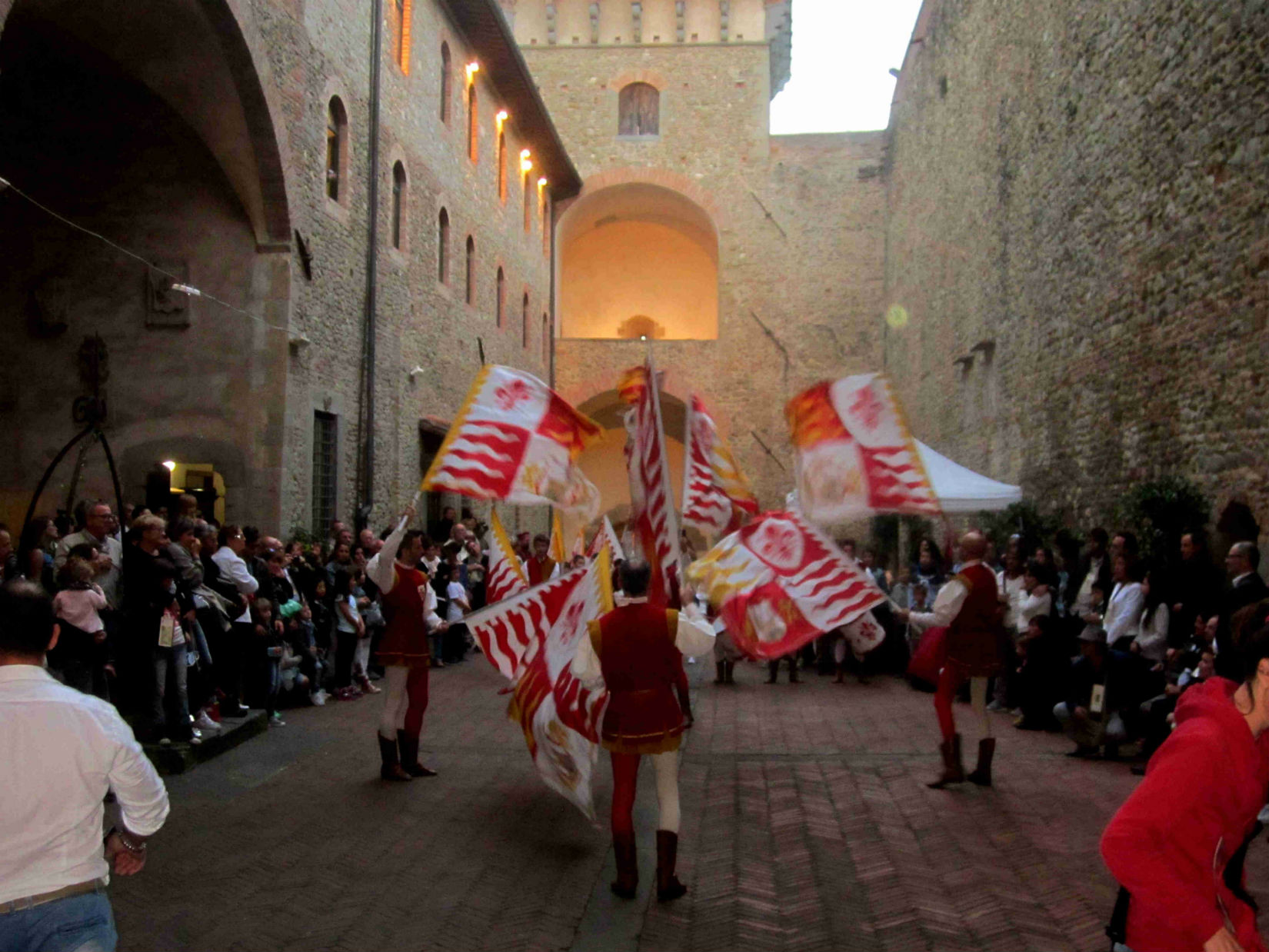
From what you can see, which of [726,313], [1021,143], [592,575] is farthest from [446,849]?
[726,313]

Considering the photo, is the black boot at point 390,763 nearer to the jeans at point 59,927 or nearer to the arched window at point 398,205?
the jeans at point 59,927

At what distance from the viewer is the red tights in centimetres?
561

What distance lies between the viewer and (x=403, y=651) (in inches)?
304

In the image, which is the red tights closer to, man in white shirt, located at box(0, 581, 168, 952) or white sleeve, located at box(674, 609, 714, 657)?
white sleeve, located at box(674, 609, 714, 657)

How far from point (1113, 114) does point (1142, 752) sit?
24.2 feet

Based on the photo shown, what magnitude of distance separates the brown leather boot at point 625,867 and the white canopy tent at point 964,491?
9265 millimetres

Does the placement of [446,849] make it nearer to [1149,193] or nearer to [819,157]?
[1149,193]

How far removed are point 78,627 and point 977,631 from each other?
5793 millimetres

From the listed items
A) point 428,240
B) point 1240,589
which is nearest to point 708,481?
point 1240,589

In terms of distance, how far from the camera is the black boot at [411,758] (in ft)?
26.3

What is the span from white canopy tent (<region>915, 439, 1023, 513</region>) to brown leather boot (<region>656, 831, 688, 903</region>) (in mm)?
9194

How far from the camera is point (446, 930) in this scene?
5.07 m

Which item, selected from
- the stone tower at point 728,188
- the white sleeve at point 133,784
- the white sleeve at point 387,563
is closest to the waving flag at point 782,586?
the white sleeve at point 387,563

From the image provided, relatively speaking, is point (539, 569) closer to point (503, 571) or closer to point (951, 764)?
point (503, 571)
